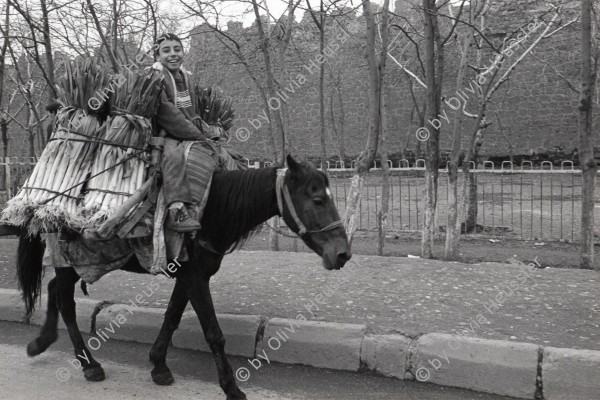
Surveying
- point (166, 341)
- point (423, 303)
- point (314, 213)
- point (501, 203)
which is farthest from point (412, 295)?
point (501, 203)

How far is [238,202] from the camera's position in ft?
12.5

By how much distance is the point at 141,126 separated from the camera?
395cm

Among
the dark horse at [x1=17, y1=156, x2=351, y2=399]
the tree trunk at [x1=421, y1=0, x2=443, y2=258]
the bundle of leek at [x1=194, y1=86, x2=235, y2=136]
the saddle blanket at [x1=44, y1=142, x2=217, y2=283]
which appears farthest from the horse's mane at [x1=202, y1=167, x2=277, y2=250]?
the tree trunk at [x1=421, y1=0, x2=443, y2=258]

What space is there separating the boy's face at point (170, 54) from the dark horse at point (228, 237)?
986 millimetres

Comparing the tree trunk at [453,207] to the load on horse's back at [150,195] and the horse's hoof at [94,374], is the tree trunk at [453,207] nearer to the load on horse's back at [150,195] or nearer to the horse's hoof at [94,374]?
the load on horse's back at [150,195]

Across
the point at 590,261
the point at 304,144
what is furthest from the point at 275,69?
the point at 590,261

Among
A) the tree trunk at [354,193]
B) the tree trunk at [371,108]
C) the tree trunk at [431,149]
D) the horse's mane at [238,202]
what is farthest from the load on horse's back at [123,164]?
the tree trunk at [431,149]

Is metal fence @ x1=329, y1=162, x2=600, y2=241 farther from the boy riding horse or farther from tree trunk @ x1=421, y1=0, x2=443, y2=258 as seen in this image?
the boy riding horse

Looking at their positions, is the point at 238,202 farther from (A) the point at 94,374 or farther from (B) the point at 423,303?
(B) the point at 423,303

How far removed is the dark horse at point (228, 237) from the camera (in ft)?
11.4

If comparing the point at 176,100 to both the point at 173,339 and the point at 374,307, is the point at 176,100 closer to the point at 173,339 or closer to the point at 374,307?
the point at 173,339

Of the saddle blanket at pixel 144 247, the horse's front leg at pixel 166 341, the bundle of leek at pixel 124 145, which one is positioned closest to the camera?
the saddle blanket at pixel 144 247

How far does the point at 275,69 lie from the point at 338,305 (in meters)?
13.2

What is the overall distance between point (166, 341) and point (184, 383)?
0.33m
